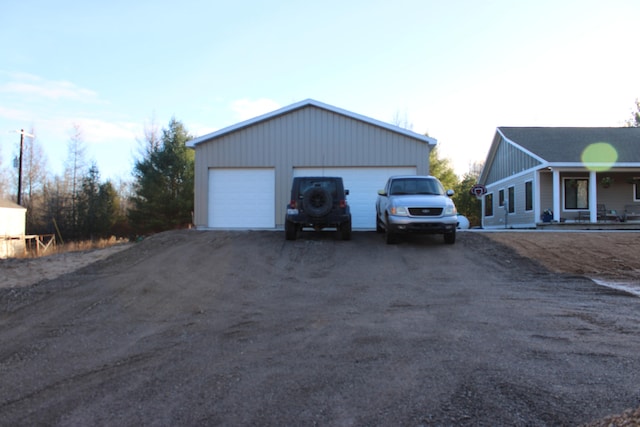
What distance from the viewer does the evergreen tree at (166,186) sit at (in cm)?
3622

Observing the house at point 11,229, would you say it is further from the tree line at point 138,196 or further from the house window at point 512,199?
the house window at point 512,199

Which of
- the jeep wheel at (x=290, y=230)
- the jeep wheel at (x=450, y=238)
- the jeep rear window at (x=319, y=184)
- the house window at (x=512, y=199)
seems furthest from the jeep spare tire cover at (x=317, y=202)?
the house window at (x=512, y=199)

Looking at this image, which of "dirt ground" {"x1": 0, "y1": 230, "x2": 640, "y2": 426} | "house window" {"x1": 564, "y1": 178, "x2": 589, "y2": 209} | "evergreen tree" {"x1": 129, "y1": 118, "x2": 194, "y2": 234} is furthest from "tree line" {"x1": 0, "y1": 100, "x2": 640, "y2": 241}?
"dirt ground" {"x1": 0, "y1": 230, "x2": 640, "y2": 426}

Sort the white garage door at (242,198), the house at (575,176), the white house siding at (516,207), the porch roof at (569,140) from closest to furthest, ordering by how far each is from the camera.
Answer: the white garage door at (242,198)
the house at (575,176)
the porch roof at (569,140)
the white house siding at (516,207)

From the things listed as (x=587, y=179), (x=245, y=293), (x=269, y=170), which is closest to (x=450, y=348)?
(x=245, y=293)

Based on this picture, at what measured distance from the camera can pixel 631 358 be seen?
15.6ft

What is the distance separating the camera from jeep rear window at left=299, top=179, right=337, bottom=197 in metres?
13.2

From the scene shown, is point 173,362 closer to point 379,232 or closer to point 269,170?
point 379,232

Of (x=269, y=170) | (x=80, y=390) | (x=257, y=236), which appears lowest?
(x=80, y=390)

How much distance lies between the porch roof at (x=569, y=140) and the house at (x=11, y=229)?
32.0 metres

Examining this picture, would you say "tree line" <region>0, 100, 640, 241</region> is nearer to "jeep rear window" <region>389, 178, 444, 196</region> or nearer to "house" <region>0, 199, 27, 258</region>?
"house" <region>0, 199, 27, 258</region>

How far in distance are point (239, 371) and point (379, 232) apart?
35.5ft

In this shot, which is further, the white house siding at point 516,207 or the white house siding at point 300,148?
the white house siding at point 516,207

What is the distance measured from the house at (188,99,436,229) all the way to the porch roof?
755cm
